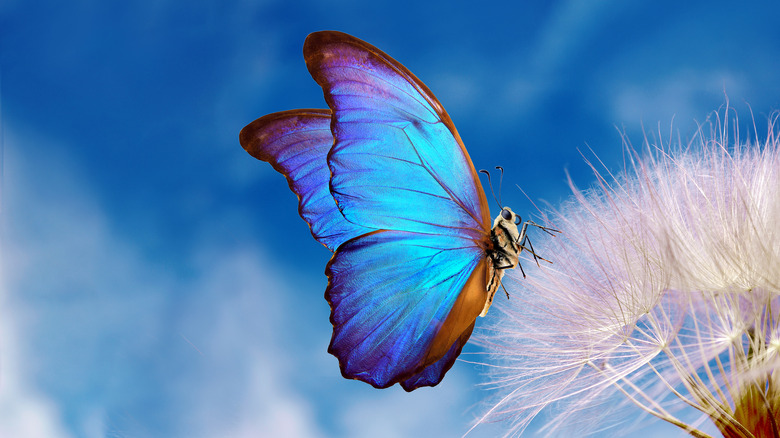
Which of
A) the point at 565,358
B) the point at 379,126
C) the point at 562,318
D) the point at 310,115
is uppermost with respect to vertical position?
the point at 310,115

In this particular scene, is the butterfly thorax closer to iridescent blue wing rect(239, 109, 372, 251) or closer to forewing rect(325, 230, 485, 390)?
forewing rect(325, 230, 485, 390)

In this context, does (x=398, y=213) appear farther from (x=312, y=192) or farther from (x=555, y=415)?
(x=555, y=415)

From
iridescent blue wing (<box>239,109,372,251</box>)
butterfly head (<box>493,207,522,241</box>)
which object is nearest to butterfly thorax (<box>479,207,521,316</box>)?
butterfly head (<box>493,207,522,241</box>)

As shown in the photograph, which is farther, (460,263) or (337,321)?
(460,263)

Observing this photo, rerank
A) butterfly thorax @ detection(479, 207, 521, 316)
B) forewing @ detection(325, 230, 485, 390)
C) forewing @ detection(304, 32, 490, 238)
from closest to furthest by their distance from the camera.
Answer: forewing @ detection(304, 32, 490, 238) < forewing @ detection(325, 230, 485, 390) < butterfly thorax @ detection(479, 207, 521, 316)

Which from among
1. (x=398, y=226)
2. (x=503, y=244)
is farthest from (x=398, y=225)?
(x=503, y=244)

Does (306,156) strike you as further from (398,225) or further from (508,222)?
(508,222)

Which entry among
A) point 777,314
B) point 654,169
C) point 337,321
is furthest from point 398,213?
point 777,314

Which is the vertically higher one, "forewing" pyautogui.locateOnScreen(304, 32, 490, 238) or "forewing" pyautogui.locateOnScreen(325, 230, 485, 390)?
"forewing" pyautogui.locateOnScreen(304, 32, 490, 238)
